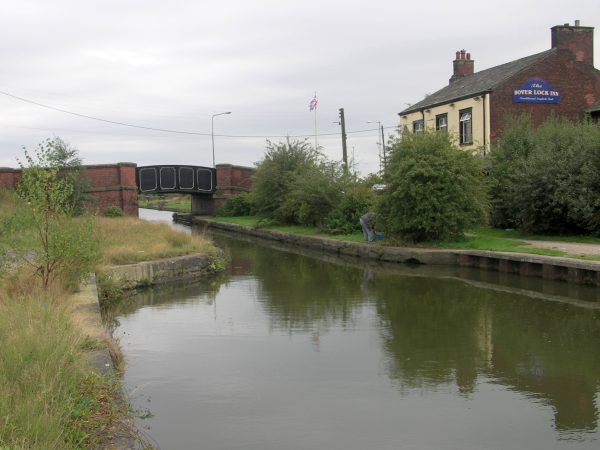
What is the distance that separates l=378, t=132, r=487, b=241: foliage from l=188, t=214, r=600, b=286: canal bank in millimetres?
1062

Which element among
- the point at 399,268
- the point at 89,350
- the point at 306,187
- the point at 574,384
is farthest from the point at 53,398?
the point at 306,187

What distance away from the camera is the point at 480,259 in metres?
19.1

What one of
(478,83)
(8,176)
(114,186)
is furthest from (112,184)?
(478,83)

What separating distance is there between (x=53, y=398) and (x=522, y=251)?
1568 centimetres

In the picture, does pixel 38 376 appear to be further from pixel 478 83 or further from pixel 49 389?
pixel 478 83

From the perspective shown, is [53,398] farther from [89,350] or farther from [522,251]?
[522,251]

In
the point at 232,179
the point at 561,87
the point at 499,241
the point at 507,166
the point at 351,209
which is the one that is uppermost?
the point at 561,87

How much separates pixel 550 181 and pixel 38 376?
18592mm

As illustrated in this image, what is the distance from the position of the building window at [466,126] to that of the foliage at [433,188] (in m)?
10.4

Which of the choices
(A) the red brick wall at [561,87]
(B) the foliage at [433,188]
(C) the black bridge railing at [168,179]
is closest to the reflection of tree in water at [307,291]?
(B) the foliage at [433,188]

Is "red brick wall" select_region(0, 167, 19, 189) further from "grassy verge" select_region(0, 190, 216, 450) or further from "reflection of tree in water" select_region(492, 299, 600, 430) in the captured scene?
"reflection of tree in water" select_region(492, 299, 600, 430)

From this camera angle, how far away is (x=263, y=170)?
38.5 meters

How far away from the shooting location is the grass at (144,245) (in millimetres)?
16672

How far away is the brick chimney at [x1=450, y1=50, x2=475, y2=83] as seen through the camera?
36.6 m
